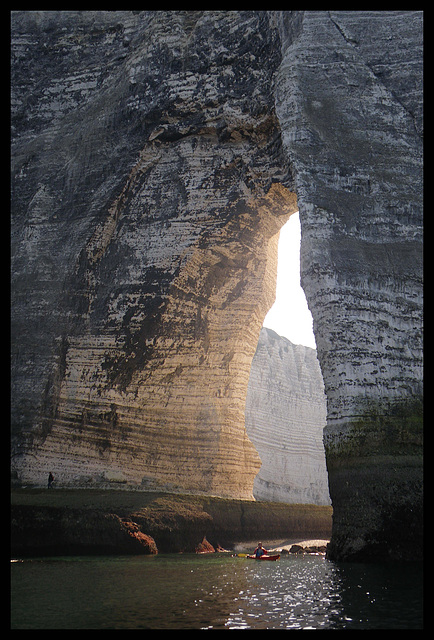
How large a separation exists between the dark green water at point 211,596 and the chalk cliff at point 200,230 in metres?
1.54

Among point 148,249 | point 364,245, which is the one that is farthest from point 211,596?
point 148,249

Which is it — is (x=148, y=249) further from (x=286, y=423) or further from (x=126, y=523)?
(x=286, y=423)

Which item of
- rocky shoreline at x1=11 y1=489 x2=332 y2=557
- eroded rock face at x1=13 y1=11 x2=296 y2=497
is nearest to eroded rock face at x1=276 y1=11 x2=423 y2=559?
eroded rock face at x1=13 y1=11 x2=296 y2=497

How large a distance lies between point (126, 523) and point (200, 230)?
5.96 meters

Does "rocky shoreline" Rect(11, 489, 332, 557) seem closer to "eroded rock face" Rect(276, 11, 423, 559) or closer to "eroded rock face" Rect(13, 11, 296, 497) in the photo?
"eroded rock face" Rect(13, 11, 296, 497)

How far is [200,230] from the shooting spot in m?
13.2

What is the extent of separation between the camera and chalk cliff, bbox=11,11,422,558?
980cm

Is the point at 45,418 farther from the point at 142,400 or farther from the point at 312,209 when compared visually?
the point at 312,209

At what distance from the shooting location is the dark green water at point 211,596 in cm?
515

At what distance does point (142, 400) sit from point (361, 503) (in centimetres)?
627

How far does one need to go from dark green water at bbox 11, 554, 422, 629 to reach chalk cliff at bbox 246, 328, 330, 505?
2028cm

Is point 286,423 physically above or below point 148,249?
below

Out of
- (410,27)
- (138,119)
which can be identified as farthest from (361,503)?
(138,119)

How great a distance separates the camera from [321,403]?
32.2 m
